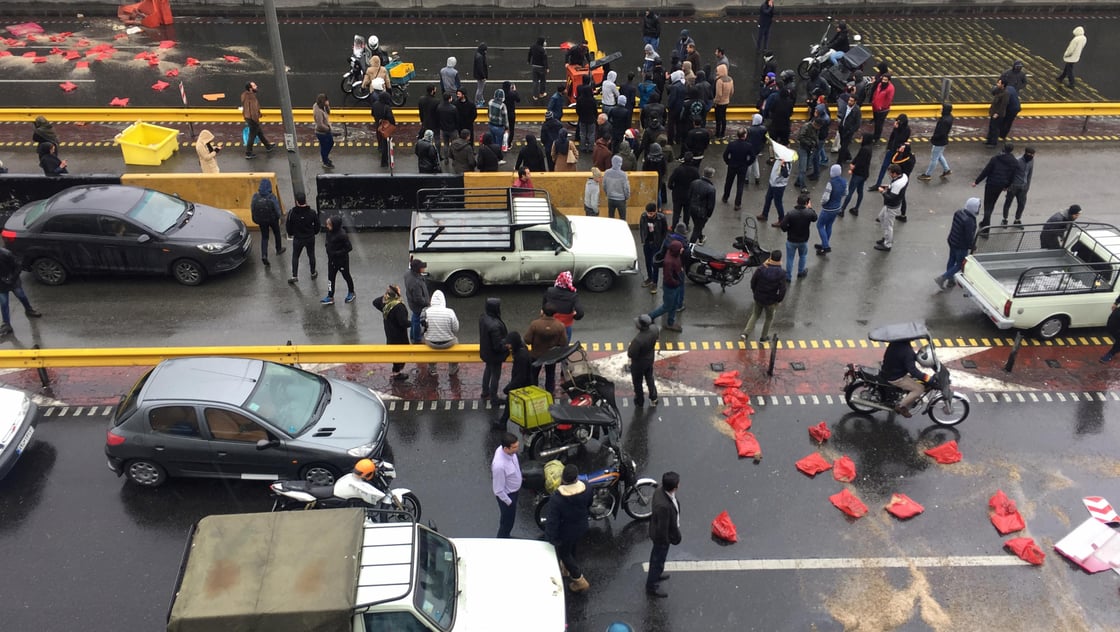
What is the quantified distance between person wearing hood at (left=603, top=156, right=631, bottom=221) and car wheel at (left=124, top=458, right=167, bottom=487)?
9334 mm

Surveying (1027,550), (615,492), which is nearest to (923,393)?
(1027,550)

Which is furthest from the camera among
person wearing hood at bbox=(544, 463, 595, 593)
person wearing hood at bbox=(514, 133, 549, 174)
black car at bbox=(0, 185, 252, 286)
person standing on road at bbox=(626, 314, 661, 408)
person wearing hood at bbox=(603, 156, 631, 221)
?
person wearing hood at bbox=(514, 133, 549, 174)

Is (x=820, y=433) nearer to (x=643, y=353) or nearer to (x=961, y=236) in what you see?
(x=643, y=353)

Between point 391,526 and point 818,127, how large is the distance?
1322 cm

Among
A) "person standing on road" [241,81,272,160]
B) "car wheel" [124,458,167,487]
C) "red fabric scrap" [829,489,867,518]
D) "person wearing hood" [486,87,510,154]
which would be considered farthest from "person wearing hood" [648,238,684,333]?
"person standing on road" [241,81,272,160]

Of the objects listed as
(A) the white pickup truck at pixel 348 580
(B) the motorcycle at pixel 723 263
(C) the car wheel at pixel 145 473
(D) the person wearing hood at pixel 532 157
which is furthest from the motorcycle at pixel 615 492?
(D) the person wearing hood at pixel 532 157

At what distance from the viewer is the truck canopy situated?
24.7 ft

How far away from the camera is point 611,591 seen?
992cm

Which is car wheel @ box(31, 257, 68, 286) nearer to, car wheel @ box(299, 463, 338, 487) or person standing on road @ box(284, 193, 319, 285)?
person standing on road @ box(284, 193, 319, 285)

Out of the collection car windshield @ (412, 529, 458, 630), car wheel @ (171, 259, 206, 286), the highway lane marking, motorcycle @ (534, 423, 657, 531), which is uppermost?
car windshield @ (412, 529, 458, 630)

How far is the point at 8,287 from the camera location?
13680 millimetres

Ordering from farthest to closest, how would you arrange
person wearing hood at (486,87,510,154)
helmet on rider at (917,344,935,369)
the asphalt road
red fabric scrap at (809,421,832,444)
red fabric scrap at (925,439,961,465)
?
person wearing hood at (486,87,510,154) < helmet on rider at (917,344,935,369) < red fabric scrap at (809,421,832,444) < red fabric scrap at (925,439,961,465) < the asphalt road

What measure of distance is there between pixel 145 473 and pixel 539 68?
15752 millimetres

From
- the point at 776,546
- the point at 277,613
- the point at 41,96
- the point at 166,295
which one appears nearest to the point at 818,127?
the point at 776,546
